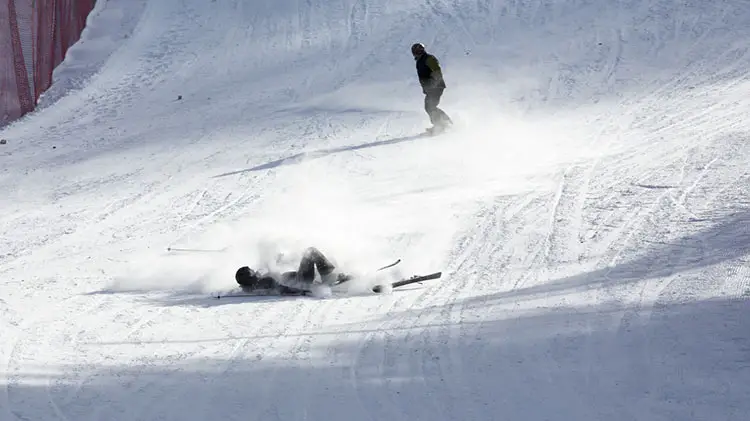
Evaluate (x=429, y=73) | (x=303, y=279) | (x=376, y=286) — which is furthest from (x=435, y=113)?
(x=303, y=279)

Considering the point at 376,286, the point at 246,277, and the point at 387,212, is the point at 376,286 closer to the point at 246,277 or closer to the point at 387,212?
the point at 246,277

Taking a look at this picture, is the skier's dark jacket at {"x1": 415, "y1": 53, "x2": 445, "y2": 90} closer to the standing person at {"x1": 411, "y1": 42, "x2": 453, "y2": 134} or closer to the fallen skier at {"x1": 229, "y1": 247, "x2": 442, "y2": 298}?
the standing person at {"x1": 411, "y1": 42, "x2": 453, "y2": 134}

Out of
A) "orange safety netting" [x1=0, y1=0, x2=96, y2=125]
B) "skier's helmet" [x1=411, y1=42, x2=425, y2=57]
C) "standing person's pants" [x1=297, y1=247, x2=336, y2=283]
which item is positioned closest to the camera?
"standing person's pants" [x1=297, y1=247, x2=336, y2=283]

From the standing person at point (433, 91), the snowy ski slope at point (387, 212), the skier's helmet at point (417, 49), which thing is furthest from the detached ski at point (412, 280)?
the skier's helmet at point (417, 49)

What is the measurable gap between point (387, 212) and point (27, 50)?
10562 mm

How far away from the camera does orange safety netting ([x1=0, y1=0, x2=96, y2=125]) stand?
19.9 meters

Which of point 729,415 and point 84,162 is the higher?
point 729,415

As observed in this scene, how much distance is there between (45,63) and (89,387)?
15.2 m

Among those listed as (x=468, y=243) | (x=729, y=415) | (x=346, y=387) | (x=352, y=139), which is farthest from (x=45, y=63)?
(x=729, y=415)

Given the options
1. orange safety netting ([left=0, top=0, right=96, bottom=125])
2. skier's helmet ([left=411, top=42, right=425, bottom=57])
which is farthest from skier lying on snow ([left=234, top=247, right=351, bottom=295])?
orange safety netting ([left=0, top=0, right=96, bottom=125])

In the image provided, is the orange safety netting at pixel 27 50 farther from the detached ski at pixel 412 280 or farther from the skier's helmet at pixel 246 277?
the detached ski at pixel 412 280

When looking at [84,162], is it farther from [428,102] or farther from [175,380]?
[175,380]

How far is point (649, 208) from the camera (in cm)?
1244

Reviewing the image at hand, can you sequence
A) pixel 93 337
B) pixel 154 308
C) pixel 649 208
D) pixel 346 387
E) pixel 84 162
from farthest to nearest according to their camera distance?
pixel 84 162, pixel 649 208, pixel 154 308, pixel 93 337, pixel 346 387
